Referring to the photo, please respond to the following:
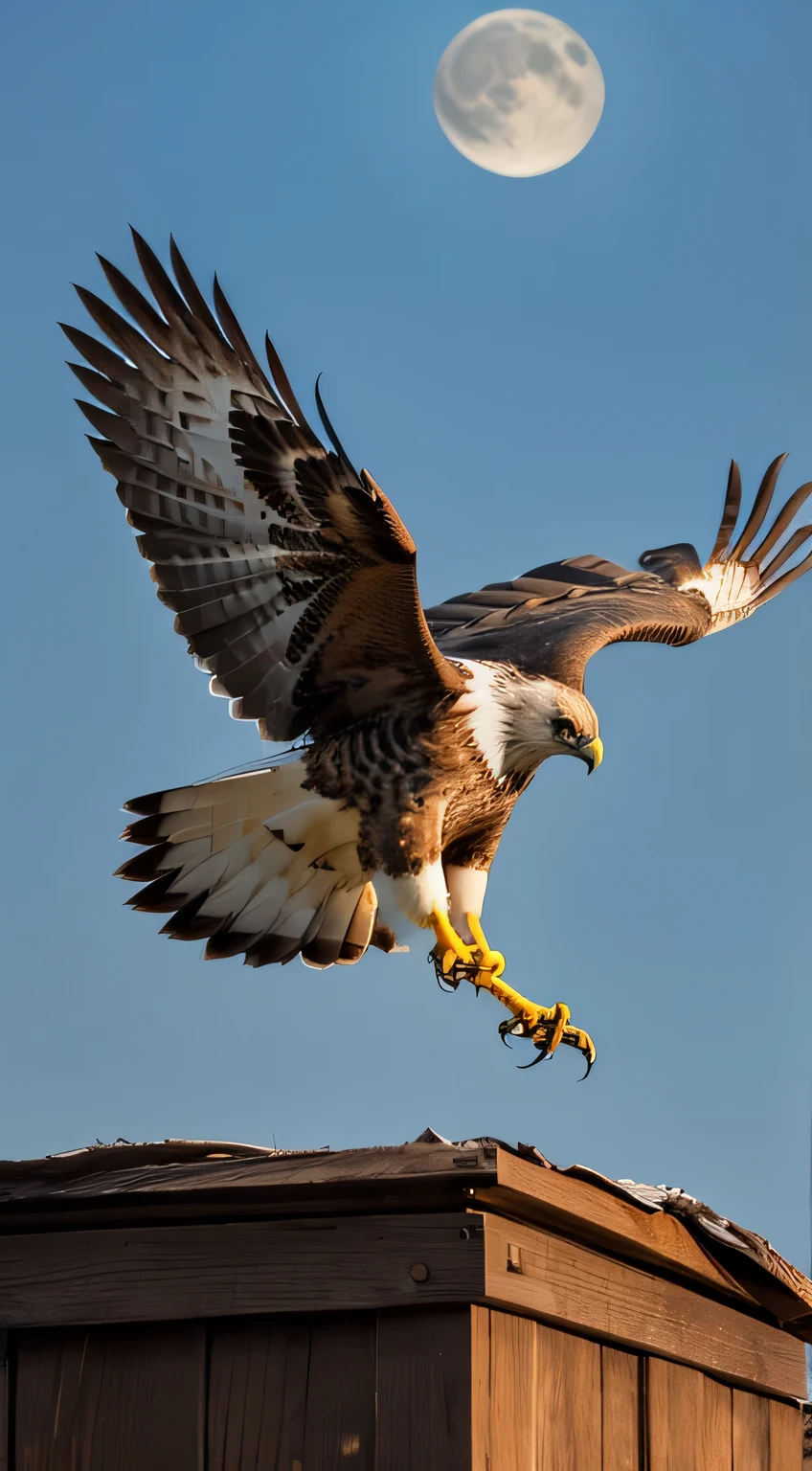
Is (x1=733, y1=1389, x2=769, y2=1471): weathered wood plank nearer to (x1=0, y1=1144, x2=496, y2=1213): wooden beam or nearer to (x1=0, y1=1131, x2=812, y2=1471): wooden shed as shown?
(x1=0, y1=1131, x2=812, y2=1471): wooden shed

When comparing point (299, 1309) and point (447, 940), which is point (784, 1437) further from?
point (299, 1309)

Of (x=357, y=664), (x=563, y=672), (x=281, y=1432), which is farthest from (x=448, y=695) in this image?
(x=281, y=1432)

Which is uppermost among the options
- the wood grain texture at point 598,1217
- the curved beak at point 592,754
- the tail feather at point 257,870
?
the curved beak at point 592,754

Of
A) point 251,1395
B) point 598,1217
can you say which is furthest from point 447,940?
point 251,1395

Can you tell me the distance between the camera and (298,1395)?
2.15 m

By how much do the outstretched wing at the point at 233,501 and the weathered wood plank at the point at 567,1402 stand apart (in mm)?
2067

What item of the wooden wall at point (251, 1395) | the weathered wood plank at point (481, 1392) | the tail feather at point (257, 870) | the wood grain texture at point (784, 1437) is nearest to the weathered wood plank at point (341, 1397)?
the wooden wall at point (251, 1395)

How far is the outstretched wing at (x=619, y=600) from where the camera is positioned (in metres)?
5.00

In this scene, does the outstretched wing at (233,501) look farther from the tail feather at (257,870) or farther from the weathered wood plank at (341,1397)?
the weathered wood plank at (341,1397)

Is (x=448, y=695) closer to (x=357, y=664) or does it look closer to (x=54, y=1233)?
(x=357, y=664)

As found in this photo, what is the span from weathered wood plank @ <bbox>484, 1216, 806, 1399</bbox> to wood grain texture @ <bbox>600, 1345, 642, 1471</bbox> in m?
0.04

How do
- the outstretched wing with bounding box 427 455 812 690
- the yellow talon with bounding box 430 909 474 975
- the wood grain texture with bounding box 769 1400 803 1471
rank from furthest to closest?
the outstretched wing with bounding box 427 455 812 690 → the yellow talon with bounding box 430 909 474 975 → the wood grain texture with bounding box 769 1400 803 1471

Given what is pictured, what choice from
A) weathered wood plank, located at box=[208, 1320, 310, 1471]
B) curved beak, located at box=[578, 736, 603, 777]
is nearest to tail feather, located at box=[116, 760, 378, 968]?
curved beak, located at box=[578, 736, 603, 777]

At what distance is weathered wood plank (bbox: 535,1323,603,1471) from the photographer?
7.55 feet
